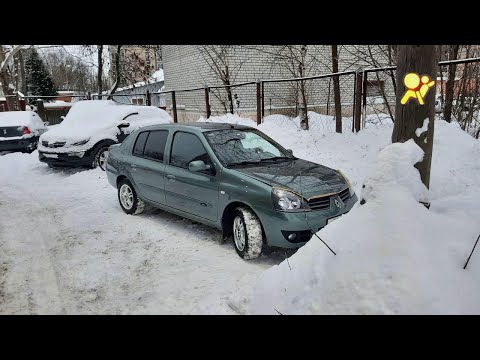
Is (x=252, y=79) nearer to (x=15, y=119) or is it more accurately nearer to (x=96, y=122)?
(x=96, y=122)

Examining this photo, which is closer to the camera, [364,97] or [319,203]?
[319,203]

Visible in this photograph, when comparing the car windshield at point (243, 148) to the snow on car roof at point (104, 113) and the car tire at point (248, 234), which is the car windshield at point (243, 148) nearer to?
the car tire at point (248, 234)

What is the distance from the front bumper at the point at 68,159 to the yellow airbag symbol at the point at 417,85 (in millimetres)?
8302

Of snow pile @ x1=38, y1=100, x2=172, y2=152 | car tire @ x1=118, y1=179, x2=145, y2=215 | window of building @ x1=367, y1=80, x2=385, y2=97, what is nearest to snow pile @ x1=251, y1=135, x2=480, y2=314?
car tire @ x1=118, y1=179, x2=145, y2=215

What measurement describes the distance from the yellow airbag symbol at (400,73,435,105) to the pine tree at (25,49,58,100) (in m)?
46.4

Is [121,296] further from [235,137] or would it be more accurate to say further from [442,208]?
[442,208]

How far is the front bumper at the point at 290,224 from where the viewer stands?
4.03 meters

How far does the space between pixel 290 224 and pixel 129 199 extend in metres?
3.39

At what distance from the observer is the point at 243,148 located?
518 cm

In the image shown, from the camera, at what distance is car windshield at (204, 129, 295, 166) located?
193 inches

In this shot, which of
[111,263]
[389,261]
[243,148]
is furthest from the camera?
[243,148]

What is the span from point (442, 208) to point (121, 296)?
3.12m

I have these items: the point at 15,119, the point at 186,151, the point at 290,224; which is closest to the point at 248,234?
the point at 290,224

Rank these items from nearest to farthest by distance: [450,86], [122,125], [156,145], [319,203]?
[319,203]
[156,145]
[450,86]
[122,125]
